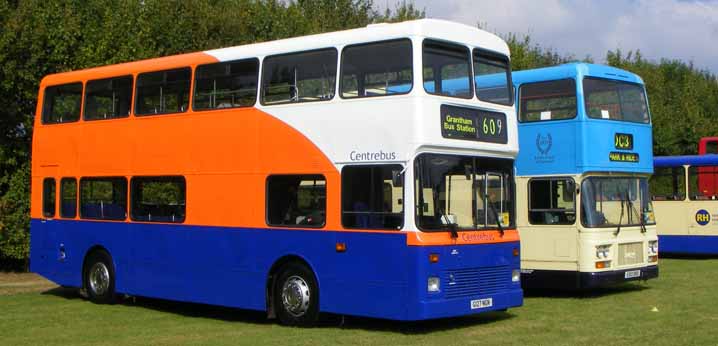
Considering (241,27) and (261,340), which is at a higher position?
(241,27)

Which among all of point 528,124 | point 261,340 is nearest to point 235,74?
point 261,340

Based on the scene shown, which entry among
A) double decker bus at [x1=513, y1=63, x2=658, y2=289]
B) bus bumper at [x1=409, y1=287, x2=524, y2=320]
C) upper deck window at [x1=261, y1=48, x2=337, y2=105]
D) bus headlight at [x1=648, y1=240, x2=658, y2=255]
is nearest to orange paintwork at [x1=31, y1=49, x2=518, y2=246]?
upper deck window at [x1=261, y1=48, x2=337, y2=105]

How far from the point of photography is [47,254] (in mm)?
19016

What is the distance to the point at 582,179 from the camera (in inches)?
696

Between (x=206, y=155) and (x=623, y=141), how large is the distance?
781cm

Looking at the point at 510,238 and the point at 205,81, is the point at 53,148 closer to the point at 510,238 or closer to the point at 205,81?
the point at 205,81

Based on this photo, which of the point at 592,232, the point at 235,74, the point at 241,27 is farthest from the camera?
the point at 241,27

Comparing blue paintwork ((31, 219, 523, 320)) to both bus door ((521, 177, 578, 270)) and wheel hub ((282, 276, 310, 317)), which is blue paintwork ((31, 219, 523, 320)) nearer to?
wheel hub ((282, 276, 310, 317))

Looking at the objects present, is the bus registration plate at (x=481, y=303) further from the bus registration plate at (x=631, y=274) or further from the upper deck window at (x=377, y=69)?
the bus registration plate at (x=631, y=274)

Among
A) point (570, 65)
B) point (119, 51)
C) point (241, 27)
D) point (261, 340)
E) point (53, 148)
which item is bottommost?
point (261, 340)

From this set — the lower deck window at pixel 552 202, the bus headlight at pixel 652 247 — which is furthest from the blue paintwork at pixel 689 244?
the lower deck window at pixel 552 202

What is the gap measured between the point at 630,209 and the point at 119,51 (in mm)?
13676

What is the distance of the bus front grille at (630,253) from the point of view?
1816cm

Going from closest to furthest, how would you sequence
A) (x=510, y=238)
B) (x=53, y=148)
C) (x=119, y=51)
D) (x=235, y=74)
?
1. (x=510, y=238)
2. (x=235, y=74)
3. (x=53, y=148)
4. (x=119, y=51)
